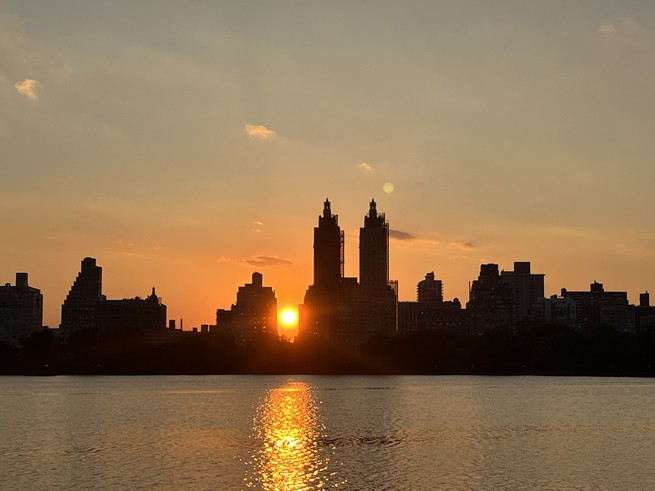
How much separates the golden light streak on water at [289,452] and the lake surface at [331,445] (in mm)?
177

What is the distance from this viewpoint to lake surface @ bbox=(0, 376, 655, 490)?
Answer: 75438 millimetres

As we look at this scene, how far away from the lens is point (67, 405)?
550 feet

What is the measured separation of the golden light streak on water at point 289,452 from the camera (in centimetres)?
7419

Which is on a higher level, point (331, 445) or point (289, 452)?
point (331, 445)

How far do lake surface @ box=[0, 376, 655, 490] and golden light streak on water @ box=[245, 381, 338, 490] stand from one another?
0.58ft

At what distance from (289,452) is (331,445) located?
284 inches

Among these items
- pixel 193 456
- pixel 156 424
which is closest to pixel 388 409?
pixel 156 424

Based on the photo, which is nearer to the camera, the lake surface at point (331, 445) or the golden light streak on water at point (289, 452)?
the golden light streak on water at point (289, 452)

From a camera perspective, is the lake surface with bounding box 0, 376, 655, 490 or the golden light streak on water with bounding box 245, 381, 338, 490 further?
the lake surface with bounding box 0, 376, 655, 490

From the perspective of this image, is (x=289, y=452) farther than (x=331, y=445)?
No

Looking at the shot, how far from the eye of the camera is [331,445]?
3912 inches

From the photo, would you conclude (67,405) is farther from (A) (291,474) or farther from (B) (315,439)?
(A) (291,474)

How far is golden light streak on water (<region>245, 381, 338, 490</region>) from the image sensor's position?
74188 millimetres

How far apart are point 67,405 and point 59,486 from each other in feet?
326
